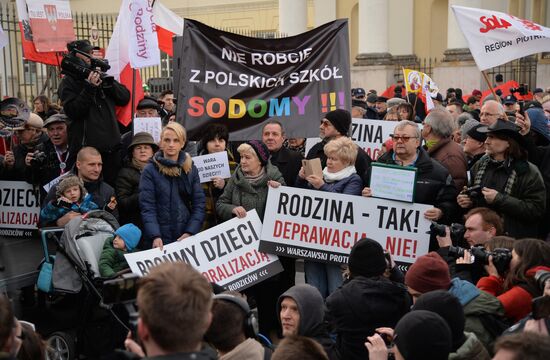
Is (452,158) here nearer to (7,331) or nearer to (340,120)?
(340,120)

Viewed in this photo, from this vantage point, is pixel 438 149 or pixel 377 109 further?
pixel 377 109

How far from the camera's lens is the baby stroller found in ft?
21.3

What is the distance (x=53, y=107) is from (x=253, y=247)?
19.8ft

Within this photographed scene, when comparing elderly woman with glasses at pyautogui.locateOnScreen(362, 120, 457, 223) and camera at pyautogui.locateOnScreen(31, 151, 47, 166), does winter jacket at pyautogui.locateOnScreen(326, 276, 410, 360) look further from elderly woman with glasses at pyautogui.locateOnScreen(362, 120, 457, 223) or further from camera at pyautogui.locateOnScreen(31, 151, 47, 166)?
camera at pyautogui.locateOnScreen(31, 151, 47, 166)

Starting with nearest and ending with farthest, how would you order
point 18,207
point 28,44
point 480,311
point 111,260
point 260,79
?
point 480,311
point 111,260
point 260,79
point 18,207
point 28,44

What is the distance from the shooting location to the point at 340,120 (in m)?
7.76

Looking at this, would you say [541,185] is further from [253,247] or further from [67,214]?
[67,214]

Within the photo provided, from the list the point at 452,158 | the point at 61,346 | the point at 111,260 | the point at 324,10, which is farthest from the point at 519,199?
the point at 324,10

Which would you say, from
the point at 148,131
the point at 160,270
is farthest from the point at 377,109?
the point at 160,270

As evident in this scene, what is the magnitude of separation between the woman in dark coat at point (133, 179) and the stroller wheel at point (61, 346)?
1.27m

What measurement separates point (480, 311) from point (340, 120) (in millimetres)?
3318

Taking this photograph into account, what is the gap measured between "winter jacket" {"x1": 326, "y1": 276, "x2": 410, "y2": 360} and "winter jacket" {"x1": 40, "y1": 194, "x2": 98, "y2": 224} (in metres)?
2.79

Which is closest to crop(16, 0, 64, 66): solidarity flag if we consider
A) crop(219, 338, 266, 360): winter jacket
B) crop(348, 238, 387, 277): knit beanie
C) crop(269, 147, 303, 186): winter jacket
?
crop(269, 147, 303, 186): winter jacket

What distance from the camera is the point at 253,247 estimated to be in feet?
23.7
